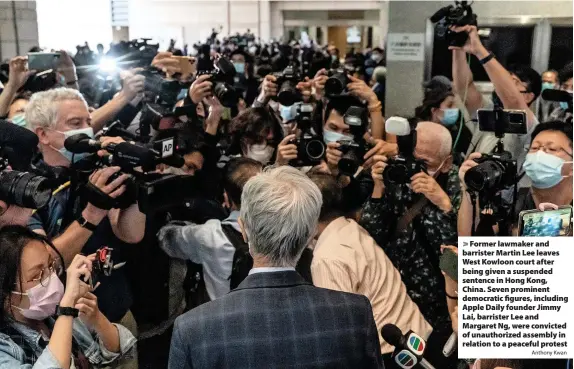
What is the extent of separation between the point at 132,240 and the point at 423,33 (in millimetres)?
3930

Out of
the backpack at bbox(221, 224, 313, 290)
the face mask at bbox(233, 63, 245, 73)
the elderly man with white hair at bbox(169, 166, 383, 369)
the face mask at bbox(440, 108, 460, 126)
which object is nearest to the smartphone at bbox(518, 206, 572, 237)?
the elderly man with white hair at bbox(169, 166, 383, 369)

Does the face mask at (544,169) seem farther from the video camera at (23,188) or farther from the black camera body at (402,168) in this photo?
the video camera at (23,188)

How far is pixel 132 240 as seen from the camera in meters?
2.21

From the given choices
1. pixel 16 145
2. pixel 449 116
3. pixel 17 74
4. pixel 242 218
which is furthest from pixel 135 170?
pixel 449 116

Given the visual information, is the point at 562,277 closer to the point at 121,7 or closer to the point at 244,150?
the point at 244,150

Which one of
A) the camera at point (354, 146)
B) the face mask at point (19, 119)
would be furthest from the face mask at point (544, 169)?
the face mask at point (19, 119)

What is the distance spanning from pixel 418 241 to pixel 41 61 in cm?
236

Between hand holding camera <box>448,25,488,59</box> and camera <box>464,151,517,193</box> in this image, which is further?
hand holding camera <box>448,25,488,59</box>

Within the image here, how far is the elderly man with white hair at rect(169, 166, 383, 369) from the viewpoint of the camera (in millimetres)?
1292

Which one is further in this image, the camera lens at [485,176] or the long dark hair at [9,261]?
the camera lens at [485,176]

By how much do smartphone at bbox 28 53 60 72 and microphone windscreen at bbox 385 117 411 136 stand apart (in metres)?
2.13

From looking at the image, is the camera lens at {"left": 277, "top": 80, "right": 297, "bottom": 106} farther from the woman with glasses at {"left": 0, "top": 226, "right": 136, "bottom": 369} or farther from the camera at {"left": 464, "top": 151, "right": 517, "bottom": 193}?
the woman with glasses at {"left": 0, "top": 226, "right": 136, "bottom": 369}

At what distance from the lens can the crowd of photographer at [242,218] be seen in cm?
136

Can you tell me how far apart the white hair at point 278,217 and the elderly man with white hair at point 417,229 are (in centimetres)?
93
